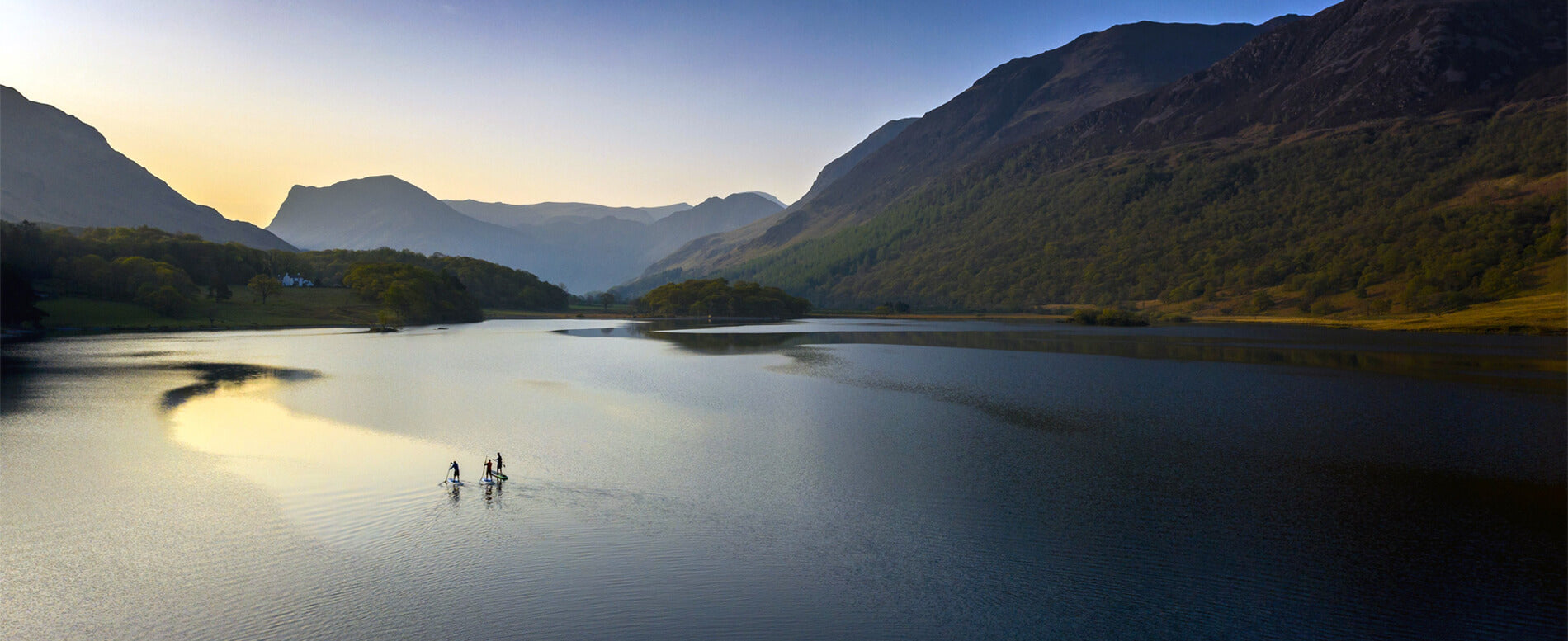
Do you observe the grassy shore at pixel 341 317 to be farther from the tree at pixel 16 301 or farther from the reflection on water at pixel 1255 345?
the reflection on water at pixel 1255 345

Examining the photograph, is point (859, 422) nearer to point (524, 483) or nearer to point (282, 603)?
point (524, 483)

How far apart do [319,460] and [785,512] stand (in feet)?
68.8

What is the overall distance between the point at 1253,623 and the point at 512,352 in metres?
91.7

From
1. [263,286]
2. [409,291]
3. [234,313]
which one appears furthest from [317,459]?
[263,286]

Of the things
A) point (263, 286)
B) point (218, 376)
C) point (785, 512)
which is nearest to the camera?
point (785, 512)

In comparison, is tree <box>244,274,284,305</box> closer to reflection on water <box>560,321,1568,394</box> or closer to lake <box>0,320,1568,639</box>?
reflection on water <box>560,321,1568,394</box>

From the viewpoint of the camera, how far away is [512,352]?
316 feet

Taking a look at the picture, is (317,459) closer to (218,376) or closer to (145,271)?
(218,376)

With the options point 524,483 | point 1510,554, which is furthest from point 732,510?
point 1510,554

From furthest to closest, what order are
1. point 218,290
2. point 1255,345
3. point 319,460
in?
point 218,290 → point 1255,345 → point 319,460

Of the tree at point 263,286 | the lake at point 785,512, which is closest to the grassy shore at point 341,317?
the tree at point 263,286

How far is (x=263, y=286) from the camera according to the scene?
164 meters

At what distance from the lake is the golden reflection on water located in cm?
22

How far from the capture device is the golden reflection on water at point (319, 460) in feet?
80.3
